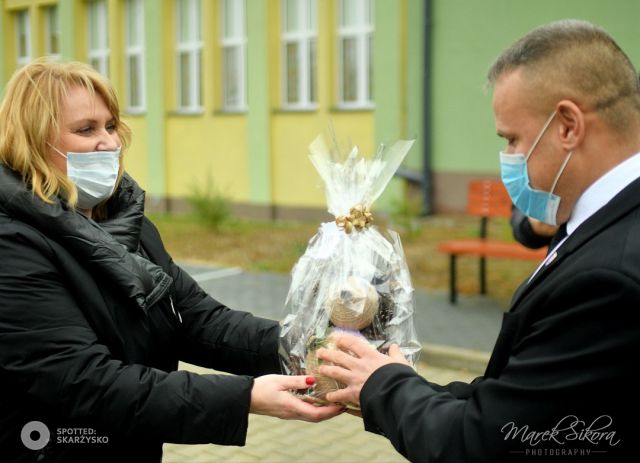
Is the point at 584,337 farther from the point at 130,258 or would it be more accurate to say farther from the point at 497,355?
the point at 130,258

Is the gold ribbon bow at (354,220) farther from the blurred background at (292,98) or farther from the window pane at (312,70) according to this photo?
the window pane at (312,70)

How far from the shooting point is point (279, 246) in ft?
39.2

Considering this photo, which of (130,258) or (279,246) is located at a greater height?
(130,258)

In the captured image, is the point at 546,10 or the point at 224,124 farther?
the point at 224,124

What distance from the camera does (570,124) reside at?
73.5 inches

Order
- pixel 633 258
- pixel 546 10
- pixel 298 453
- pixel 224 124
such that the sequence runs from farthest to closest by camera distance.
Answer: pixel 224 124 < pixel 546 10 < pixel 298 453 < pixel 633 258

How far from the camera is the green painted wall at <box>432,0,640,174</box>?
11836 millimetres

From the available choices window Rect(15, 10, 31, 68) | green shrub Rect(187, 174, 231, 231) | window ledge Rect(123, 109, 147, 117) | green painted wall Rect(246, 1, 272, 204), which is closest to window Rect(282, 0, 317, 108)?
green painted wall Rect(246, 1, 272, 204)

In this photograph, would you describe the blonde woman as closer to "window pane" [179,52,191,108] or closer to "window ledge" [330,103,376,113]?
"window ledge" [330,103,376,113]

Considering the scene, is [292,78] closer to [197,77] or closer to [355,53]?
[355,53]

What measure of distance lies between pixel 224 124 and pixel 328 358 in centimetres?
1370

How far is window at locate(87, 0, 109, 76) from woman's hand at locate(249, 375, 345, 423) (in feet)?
54.8

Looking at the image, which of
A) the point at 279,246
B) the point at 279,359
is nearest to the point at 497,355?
the point at 279,359

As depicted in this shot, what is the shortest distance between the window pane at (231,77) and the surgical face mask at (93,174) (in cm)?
1348
